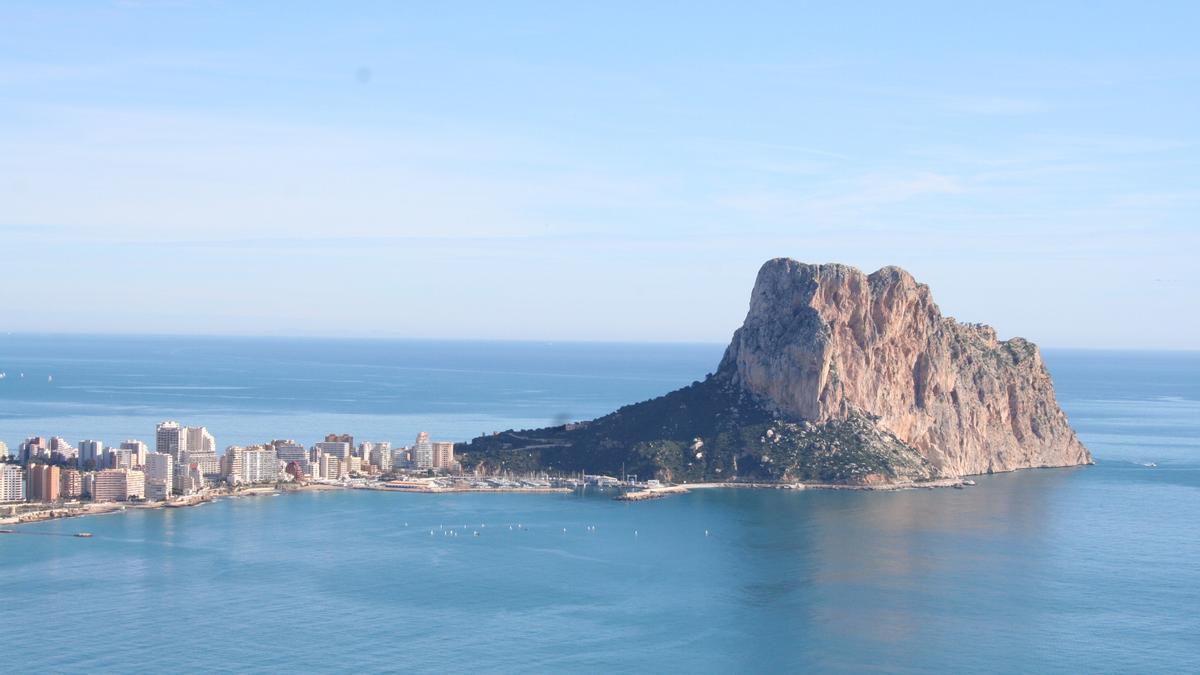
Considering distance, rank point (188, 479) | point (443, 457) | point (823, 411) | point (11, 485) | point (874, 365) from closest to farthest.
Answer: point (11, 485), point (188, 479), point (823, 411), point (874, 365), point (443, 457)

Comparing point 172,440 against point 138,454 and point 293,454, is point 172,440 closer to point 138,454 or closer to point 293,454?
point 138,454

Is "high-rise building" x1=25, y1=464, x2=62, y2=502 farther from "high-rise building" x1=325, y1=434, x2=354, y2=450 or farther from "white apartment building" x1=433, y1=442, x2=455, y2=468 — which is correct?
"white apartment building" x1=433, y1=442, x2=455, y2=468

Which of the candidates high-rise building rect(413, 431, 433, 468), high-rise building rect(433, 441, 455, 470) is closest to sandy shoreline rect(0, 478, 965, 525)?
high-rise building rect(413, 431, 433, 468)

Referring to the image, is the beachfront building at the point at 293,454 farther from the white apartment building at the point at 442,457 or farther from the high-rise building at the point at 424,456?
the white apartment building at the point at 442,457

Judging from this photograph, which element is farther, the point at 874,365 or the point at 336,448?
the point at 336,448

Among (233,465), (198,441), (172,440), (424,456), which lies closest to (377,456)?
(424,456)

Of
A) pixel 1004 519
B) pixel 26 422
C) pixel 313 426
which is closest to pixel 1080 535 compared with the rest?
pixel 1004 519

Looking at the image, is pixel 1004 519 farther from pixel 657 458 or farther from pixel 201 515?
pixel 201 515
